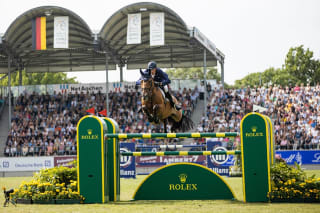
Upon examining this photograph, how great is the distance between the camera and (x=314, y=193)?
898 centimetres

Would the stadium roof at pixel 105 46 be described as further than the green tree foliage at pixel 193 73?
No

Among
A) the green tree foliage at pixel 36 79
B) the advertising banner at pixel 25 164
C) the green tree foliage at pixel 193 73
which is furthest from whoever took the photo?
the green tree foliage at pixel 193 73

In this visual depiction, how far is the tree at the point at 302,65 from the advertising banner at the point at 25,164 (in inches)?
1510

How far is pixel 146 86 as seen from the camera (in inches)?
407

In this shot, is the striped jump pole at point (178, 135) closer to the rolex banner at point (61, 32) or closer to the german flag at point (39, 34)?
the rolex banner at point (61, 32)

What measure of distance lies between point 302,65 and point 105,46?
3074 centimetres

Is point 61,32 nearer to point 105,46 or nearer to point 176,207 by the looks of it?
point 105,46

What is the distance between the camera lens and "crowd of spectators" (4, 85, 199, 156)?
89.0 ft

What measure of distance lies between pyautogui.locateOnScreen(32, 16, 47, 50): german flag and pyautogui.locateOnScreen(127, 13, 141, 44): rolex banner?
544cm

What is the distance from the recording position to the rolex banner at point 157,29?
A: 1027 inches

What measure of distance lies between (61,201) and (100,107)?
22950 mm

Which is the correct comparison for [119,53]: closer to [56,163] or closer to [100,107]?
[100,107]

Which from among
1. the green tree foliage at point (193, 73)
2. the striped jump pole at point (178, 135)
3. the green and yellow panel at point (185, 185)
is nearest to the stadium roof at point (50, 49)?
the striped jump pole at point (178, 135)

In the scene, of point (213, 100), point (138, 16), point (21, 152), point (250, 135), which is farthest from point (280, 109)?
point (250, 135)
